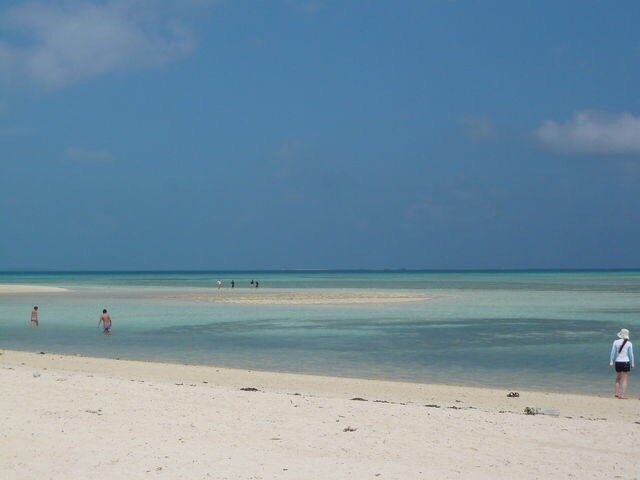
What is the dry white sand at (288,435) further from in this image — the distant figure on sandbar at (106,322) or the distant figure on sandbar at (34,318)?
the distant figure on sandbar at (34,318)

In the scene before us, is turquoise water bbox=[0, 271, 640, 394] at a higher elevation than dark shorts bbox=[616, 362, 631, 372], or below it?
below

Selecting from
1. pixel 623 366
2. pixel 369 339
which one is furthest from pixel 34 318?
pixel 623 366

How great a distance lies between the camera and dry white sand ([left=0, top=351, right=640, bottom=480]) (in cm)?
864

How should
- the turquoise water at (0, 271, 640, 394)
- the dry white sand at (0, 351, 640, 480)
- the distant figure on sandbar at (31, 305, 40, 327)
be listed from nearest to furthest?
1. the dry white sand at (0, 351, 640, 480)
2. the turquoise water at (0, 271, 640, 394)
3. the distant figure on sandbar at (31, 305, 40, 327)

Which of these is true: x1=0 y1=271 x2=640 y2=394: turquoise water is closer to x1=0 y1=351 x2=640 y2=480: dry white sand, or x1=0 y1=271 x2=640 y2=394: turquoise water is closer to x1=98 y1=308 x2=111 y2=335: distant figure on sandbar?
x1=98 y1=308 x2=111 y2=335: distant figure on sandbar

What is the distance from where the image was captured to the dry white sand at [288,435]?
8.64 meters

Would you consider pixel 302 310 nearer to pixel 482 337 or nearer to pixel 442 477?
pixel 482 337

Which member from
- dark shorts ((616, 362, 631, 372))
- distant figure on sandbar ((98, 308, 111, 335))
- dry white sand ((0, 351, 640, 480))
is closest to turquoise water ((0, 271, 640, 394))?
distant figure on sandbar ((98, 308, 111, 335))

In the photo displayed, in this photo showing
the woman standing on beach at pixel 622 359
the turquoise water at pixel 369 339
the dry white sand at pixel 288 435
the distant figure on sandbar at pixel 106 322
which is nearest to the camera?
the dry white sand at pixel 288 435

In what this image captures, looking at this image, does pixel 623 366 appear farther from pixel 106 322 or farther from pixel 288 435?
pixel 106 322

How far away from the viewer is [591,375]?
18781 mm

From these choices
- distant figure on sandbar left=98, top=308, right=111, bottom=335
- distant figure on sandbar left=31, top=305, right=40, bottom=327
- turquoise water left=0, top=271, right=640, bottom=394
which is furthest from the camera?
distant figure on sandbar left=31, top=305, right=40, bottom=327

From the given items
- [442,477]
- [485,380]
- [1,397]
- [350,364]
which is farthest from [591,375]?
[1,397]

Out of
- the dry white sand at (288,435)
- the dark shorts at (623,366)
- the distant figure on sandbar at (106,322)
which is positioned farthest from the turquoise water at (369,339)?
the dry white sand at (288,435)
